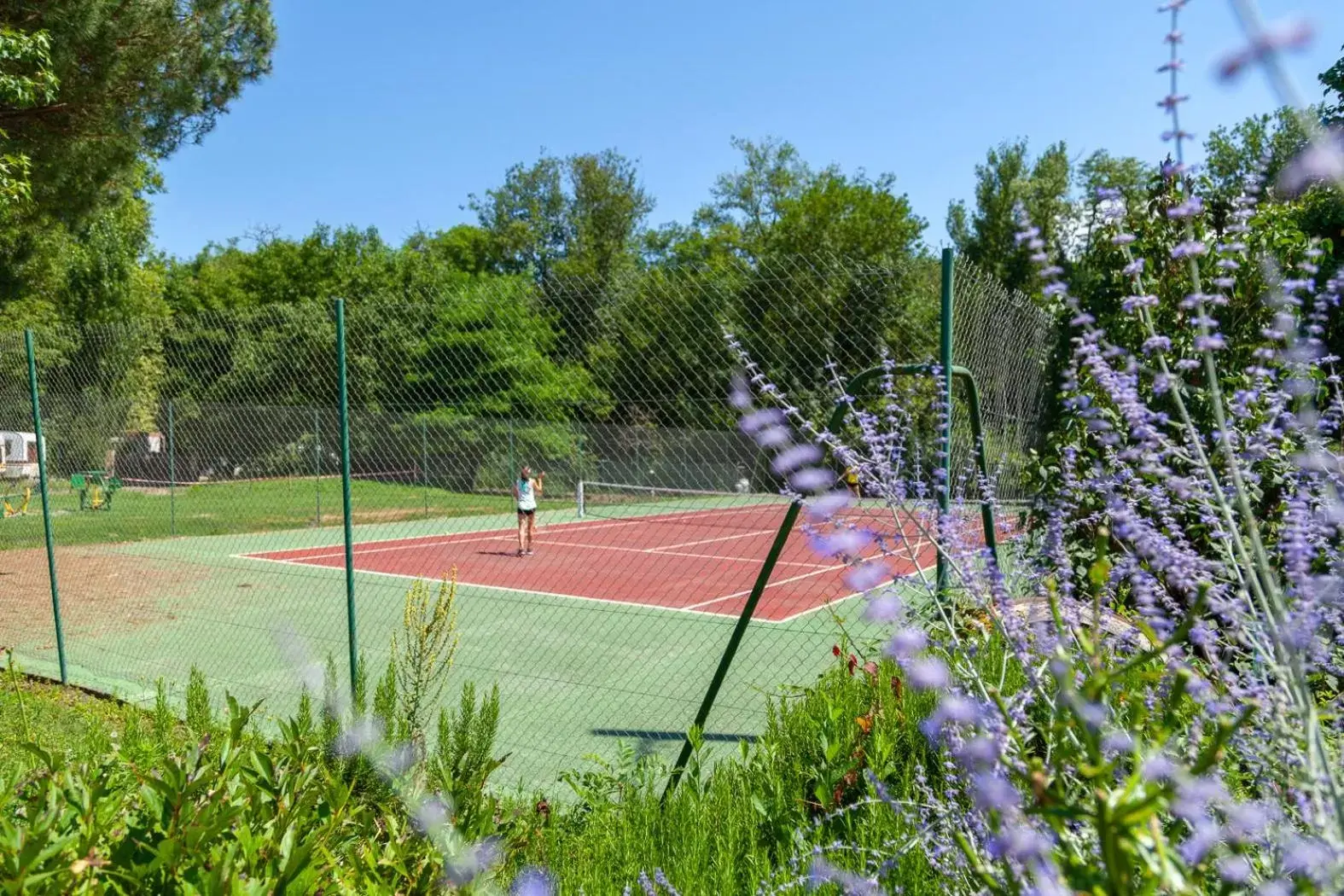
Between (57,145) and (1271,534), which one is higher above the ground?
(57,145)

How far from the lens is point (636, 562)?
16094mm

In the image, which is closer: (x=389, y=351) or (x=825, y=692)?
(x=825, y=692)

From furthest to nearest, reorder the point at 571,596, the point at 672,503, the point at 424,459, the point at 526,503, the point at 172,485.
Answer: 1. the point at 526,503
2. the point at 424,459
3. the point at 172,485
4. the point at 571,596
5. the point at 672,503

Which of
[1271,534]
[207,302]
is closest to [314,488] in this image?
[1271,534]

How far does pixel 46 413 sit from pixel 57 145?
2981 millimetres

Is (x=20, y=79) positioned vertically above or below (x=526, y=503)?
above

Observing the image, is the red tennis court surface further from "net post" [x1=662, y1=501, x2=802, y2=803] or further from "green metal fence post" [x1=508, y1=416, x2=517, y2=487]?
"net post" [x1=662, y1=501, x2=802, y2=803]

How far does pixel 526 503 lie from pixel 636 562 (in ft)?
6.94

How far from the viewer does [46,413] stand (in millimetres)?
11133

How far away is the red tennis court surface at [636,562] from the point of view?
1202 centimetres

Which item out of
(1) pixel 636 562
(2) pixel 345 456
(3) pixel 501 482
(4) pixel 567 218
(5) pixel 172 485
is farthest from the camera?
(4) pixel 567 218

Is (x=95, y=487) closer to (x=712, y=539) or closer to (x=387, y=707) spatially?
Answer: (x=712, y=539)

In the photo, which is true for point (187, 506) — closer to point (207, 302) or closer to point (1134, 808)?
point (1134, 808)

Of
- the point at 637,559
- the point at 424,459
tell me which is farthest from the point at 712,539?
the point at 424,459
